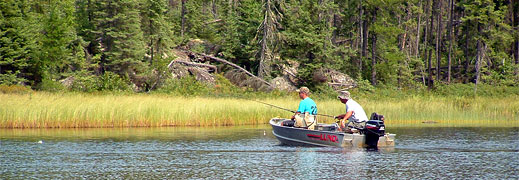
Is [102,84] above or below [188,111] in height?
above

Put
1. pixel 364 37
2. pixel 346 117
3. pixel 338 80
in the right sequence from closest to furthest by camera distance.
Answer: pixel 346 117, pixel 338 80, pixel 364 37

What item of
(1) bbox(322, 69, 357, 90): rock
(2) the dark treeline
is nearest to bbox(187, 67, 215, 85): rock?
(2) the dark treeline

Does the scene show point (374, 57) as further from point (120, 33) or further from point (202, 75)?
point (120, 33)

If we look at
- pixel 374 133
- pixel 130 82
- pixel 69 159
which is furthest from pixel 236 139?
pixel 130 82

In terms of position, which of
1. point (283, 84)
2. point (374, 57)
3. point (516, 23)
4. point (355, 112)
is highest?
point (516, 23)

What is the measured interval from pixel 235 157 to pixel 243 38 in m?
29.9

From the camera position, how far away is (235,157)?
51.1 ft

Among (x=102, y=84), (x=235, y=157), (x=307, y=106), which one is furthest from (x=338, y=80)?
(x=235, y=157)

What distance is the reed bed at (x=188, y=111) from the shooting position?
76.0 ft

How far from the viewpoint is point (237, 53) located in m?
44.8

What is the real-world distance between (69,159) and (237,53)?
98.2ft

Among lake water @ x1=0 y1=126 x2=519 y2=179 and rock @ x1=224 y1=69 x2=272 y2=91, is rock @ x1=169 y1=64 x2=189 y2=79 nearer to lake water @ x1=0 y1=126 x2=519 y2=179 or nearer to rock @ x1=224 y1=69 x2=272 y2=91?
rock @ x1=224 y1=69 x2=272 y2=91

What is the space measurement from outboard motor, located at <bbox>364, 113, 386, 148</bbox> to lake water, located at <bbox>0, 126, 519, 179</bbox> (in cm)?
47

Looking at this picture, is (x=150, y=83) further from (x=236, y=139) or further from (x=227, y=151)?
(x=227, y=151)
